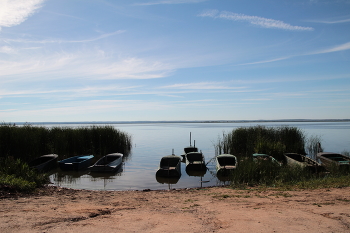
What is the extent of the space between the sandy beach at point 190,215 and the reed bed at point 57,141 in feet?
35.6

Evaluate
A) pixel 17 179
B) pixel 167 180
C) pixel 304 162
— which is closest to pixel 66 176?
pixel 167 180

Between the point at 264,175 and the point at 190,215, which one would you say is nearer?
the point at 190,215

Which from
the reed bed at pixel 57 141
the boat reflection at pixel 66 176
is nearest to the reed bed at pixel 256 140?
the reed bed at pixel 57 141

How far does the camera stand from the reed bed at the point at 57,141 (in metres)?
16.5

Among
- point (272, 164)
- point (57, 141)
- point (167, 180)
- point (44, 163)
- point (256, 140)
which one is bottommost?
point (167, 180)

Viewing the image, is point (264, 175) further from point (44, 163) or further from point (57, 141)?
point (57, 141)

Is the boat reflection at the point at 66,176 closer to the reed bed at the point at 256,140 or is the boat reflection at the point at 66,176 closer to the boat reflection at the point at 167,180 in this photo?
the boat reflection at the point at 167,180

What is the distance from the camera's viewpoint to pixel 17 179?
8938 millimetres

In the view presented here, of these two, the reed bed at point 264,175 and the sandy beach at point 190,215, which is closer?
the sandy beach at point 190,215

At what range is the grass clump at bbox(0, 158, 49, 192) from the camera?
814 cm

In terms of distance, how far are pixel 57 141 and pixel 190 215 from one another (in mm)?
17756

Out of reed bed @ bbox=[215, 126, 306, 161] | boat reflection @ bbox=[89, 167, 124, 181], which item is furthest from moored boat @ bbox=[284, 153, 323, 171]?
boat reflection @ bbox=[89, 167, 124, 181]

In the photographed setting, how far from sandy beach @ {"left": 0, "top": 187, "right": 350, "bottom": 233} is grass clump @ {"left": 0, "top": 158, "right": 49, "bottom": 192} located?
89cm

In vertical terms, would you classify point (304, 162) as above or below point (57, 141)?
below
